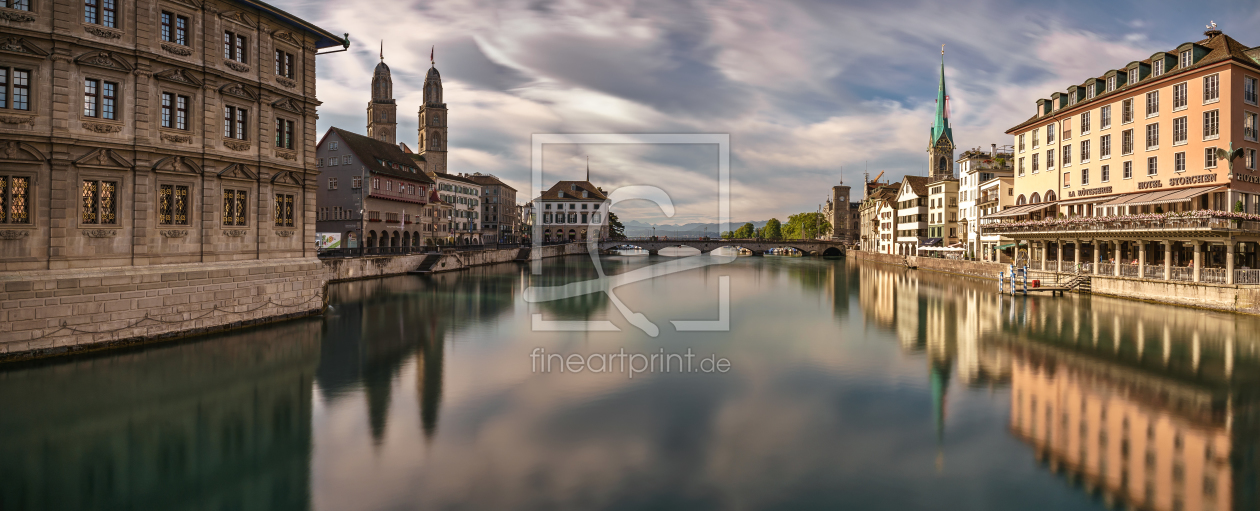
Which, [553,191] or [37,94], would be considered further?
[553,191]

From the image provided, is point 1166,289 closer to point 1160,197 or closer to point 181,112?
point 1160,197

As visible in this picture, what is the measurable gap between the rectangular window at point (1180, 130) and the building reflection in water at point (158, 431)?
4157 centimetres

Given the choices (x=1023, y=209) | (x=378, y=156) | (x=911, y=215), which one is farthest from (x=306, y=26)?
(x=911, y=215)

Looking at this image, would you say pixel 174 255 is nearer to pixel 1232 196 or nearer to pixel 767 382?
pixel 767 382

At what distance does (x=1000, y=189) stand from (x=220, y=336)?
58.6m

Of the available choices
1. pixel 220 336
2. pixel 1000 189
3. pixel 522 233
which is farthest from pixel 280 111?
pixel 522 233

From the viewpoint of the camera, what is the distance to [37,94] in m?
17.3

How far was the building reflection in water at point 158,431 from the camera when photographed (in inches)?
378

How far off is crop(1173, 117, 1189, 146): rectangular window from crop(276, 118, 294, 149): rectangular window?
4328 centimetres

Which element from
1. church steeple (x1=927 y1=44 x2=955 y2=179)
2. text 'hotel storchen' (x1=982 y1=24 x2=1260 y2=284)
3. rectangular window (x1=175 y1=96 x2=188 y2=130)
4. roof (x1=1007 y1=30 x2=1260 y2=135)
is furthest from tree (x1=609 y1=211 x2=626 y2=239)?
rectangular window (x1=175 y1=96 x2=188 y2=130)

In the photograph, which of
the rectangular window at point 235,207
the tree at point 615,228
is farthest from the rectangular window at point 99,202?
the tree at point 615,228

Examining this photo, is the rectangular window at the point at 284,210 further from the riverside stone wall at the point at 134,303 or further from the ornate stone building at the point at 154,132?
the riverside stone wall at the point at 134,303

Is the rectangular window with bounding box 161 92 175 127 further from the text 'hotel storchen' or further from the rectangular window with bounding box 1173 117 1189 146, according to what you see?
the rectangular window with bounding box 1173 117 1189 146

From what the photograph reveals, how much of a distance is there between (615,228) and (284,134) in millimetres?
136917
